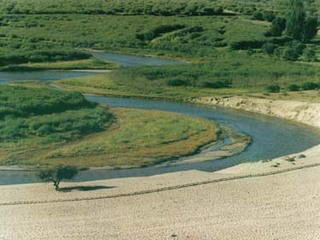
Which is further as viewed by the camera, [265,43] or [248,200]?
[265,43]

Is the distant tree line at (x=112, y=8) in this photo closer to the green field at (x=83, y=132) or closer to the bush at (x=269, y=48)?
the bush at (x=269, y=48)

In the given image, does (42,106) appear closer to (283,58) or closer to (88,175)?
(88,175)

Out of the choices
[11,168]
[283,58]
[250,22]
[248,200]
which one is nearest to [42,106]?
[11,168]

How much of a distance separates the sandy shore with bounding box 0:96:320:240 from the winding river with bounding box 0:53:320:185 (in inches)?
78.9

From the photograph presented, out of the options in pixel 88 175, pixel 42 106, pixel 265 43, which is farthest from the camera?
pixel 265 43

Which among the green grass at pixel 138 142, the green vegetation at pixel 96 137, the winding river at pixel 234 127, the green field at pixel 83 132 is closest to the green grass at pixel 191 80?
the winding river at pixel 234 127

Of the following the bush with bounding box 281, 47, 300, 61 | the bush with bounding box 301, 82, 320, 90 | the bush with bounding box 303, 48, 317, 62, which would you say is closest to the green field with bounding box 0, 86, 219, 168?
the bush with bounding box 301, 82, 320, 90

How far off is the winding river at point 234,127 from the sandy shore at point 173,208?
6.58 ft

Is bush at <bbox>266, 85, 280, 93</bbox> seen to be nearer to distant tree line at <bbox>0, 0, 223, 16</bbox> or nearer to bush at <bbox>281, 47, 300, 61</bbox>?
bush at <bbox>281, 47, 300, 61</bbox>

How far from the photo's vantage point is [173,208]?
104 ft

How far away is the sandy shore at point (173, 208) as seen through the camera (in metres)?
28.7

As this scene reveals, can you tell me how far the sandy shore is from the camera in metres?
28.7

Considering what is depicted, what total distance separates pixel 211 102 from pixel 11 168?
93.7 ft

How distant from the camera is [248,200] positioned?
33312 millimetres
